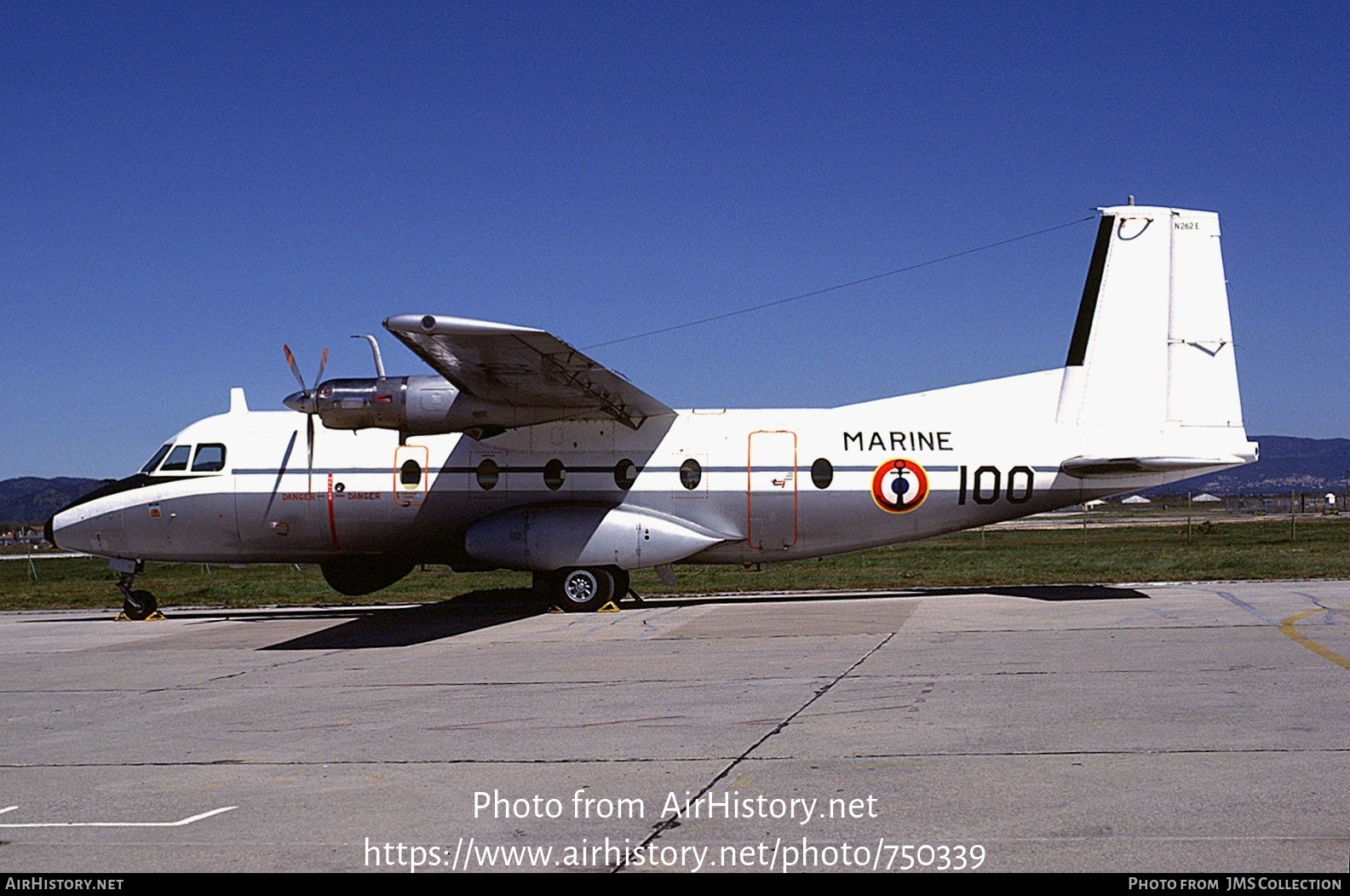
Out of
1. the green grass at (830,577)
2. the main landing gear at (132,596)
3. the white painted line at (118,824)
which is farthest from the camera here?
the green grass at (830,577)

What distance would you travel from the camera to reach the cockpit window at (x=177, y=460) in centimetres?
2209

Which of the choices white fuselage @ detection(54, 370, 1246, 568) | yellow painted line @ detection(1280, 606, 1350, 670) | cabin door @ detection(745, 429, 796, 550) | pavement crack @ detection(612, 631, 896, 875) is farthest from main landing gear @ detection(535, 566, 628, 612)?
yellow painted line @ detection(1280, 606, 1350, 670)

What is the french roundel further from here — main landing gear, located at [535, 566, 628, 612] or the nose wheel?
the nose wheel

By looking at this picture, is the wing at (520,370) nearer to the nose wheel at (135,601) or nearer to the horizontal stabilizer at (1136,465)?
the horizontal stabilizer at (1136,465)

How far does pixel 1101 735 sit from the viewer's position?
27.8 ft

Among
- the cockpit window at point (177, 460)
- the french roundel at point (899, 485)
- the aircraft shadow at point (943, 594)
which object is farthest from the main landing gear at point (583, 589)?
the cockpit window at point (177, 460)

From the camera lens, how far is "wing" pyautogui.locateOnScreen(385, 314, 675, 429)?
50.7 ft

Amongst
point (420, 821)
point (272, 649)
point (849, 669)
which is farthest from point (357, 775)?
point (272, 649)

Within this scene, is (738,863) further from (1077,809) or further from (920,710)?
(920,710)

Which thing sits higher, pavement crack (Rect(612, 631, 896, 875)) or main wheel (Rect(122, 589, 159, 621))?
main wheel (Rect(122, 589, 159, 621))

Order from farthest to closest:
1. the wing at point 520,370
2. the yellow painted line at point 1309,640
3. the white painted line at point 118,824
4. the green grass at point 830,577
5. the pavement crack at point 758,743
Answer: the green grass at point 830,577
the wing at point 520,370
the yellow painted line at point 1309,640
the white painted line at point 118,824
the pavement crack at point 758,743

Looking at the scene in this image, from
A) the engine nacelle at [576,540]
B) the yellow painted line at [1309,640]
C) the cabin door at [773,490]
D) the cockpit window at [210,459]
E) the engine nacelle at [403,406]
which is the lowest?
the yellow painted line at [1309,640]

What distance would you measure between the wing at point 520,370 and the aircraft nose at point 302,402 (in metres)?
2.58

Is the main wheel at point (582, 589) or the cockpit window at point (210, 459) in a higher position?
the cockpit window at point (210, 459)
